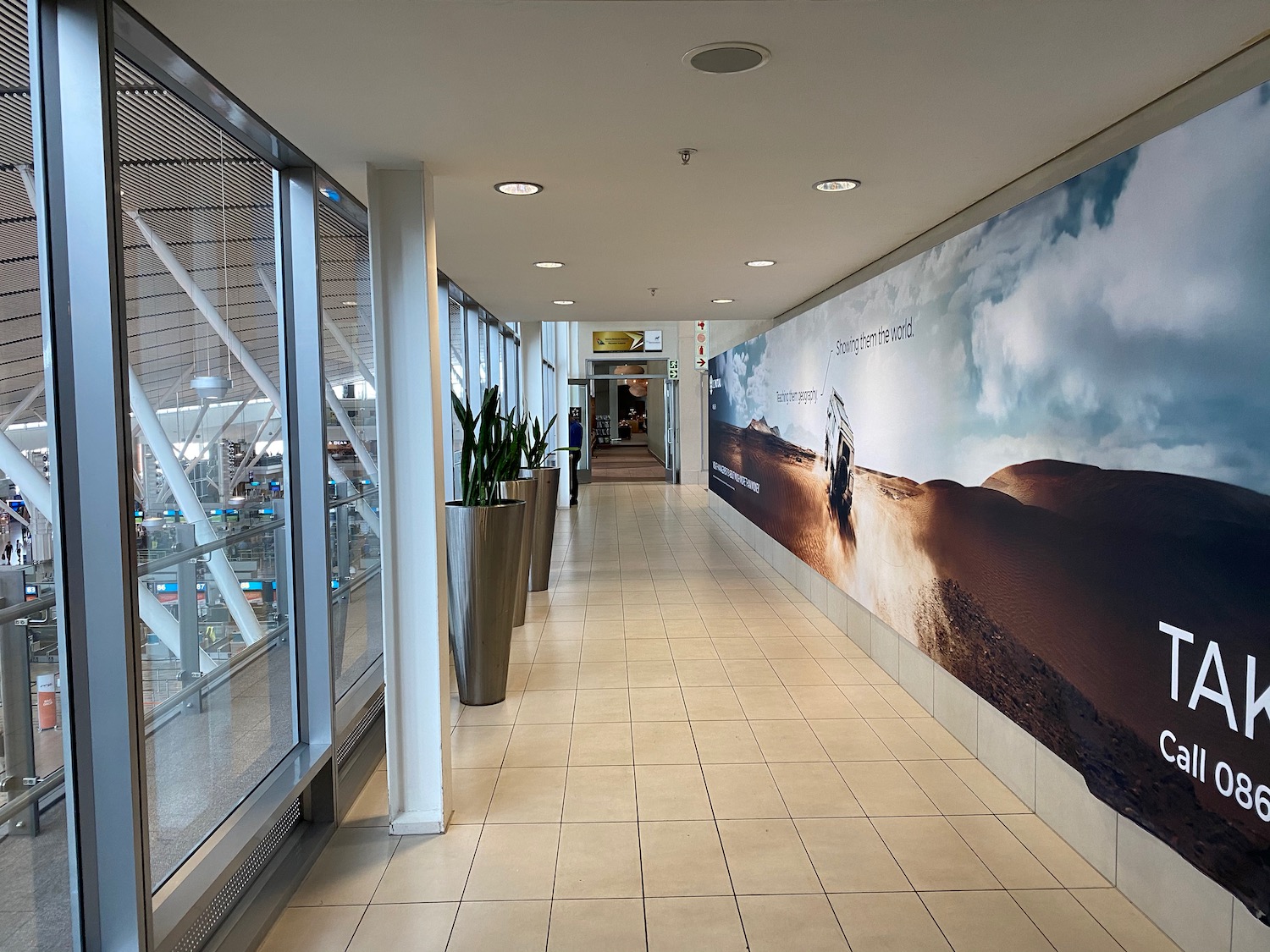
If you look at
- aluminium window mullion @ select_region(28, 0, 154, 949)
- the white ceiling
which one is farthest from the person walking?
aluminium window mullion @ select_region(28, 0, 154, 949)

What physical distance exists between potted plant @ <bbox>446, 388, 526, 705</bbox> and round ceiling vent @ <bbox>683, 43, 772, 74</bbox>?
258 centimetres

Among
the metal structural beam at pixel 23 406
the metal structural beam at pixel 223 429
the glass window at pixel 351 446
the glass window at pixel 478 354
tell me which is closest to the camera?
the metal structural beam at pixel 23 406

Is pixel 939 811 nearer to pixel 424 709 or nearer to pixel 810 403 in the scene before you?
pixel 424 709

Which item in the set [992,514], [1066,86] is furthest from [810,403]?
[1066,86]

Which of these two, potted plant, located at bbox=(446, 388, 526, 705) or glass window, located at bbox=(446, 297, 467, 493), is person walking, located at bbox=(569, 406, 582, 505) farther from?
potted plant, located at bbox=(446, 388, 526, 705)

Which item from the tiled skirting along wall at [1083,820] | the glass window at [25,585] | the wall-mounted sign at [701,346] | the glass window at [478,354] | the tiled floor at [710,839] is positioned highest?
the wall-mounted sign at [701,346]

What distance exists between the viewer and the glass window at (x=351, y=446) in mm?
3811

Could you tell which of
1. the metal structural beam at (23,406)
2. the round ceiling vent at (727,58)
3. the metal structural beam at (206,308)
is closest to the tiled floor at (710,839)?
the metal structural beam at (206,308)

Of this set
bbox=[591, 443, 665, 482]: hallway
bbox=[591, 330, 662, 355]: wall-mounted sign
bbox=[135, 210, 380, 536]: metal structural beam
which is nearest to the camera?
bbox=[135, 210, 380, 536]: metal structural beam

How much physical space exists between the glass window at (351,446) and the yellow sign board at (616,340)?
43.0 ft

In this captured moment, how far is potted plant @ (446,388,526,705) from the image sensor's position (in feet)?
14.5

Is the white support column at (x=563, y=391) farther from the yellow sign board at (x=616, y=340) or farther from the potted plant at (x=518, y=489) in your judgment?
the potted plant at (x=518, y=489)

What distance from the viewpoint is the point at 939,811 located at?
3.34 meters

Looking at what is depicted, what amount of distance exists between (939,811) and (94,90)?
3.47 m
